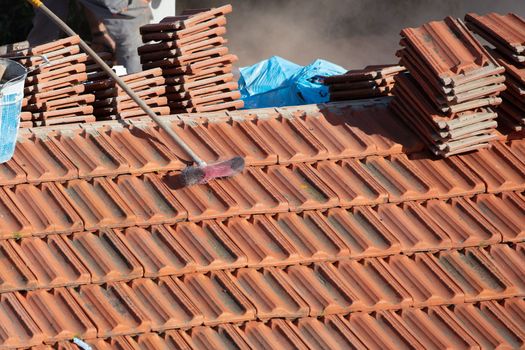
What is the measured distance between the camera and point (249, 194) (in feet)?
30.3

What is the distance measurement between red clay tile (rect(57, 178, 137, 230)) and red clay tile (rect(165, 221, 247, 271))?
0.32 meters

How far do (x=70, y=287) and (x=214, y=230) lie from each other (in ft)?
3.57

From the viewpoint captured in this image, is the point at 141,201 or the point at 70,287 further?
the point at 141,201

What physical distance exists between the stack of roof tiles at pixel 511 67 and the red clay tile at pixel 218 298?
9.17ft

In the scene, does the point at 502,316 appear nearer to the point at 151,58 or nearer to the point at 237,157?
the point at 237,157

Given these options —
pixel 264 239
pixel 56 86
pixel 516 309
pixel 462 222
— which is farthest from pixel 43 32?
pixel 516 309

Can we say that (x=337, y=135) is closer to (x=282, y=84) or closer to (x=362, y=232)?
(x=362, y=232)

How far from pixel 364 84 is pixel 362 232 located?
1.80 m

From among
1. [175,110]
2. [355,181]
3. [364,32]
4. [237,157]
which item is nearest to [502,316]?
[355,181]

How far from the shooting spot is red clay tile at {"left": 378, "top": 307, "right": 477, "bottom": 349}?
8539mm

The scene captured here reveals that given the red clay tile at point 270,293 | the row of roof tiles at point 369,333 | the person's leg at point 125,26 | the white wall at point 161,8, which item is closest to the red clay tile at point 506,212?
the row of roof tiles at point 369,333

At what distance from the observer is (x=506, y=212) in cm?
952

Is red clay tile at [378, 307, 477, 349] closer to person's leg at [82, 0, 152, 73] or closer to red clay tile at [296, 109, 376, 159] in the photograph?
red clay tile at [296, 109, 376, 159]

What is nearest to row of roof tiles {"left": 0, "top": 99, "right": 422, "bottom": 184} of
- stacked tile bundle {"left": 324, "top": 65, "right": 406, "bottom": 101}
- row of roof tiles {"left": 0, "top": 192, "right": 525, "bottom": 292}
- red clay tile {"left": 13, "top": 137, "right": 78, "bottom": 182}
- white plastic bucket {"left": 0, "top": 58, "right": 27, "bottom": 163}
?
red clay tile {"left": 13, "top": 137, "right": 78, "bottom": 182}
